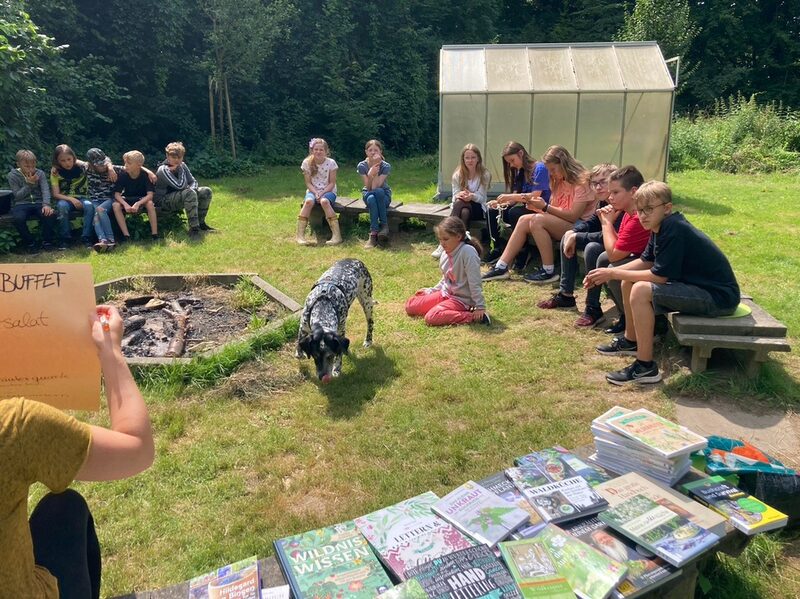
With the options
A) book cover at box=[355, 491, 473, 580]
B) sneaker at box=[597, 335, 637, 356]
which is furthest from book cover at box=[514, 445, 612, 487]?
sneaker at box=[597, 335, 637, 356]

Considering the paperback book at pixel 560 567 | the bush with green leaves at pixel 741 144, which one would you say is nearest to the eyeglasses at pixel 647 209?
the paperback book at pixel 560 567

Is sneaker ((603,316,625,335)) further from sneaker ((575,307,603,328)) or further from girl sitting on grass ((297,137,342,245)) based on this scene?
girl sitting on grass ((297,137,342,245))

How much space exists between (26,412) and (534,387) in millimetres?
3682

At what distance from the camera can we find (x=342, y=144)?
20828mm

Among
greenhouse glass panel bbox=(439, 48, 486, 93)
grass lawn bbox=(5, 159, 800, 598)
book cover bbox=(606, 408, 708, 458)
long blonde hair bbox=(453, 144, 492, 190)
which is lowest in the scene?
grass lawn bbox=(5, 159, 800, 598)

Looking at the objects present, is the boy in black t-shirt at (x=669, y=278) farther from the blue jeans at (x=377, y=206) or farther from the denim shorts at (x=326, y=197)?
the denim shorts at (x=326, y=197)

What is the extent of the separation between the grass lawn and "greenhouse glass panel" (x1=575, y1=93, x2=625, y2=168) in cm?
437

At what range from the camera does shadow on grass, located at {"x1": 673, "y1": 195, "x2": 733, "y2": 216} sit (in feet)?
33.9

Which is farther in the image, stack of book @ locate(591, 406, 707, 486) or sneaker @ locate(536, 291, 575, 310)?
sneaker @ locate(536, 291, 575, 310)

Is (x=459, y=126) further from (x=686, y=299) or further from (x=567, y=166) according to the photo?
(x=686, y=299)

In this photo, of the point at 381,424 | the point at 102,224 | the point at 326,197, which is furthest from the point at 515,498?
the point at 102,224

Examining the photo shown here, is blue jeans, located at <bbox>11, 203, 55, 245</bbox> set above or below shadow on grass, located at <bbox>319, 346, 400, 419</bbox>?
above

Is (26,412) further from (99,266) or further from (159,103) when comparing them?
(159,103)

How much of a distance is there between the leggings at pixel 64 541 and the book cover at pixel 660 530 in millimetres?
1838
